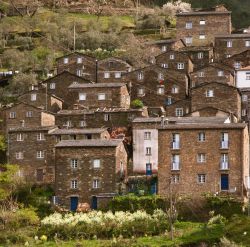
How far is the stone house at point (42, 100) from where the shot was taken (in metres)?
81.6

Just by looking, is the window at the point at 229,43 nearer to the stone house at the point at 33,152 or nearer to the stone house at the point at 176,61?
the stone house at the point at 176,61

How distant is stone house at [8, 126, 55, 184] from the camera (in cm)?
7269

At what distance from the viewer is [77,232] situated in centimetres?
6241

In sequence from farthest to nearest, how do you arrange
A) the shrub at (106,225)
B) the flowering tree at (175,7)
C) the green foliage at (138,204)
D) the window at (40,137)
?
the flowering tree at (175,7) → the window at (40,137) → the green foliage at (138,204) → the shrub at (106,225)

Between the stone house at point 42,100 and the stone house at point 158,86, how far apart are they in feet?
20.3

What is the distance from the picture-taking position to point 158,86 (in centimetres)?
8356

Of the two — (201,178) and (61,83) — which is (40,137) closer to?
(61,83)

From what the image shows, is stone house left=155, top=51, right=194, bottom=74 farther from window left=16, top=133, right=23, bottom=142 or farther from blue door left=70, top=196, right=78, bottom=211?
blue door left=70, top=196, right=78, bottom=211

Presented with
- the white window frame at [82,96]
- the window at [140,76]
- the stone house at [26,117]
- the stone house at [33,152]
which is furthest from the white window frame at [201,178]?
the window at [140,76]

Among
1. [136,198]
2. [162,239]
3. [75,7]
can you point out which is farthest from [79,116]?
[75,7]

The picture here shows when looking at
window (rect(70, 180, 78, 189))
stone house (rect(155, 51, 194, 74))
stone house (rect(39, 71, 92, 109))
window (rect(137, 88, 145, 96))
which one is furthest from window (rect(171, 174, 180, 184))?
stone house (rect(155, 51, 194, 74))

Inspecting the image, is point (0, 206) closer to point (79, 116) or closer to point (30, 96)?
point (79, 116)

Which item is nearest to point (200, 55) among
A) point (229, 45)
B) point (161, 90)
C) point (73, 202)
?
point (229, 45)

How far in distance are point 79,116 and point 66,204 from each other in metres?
10.8
